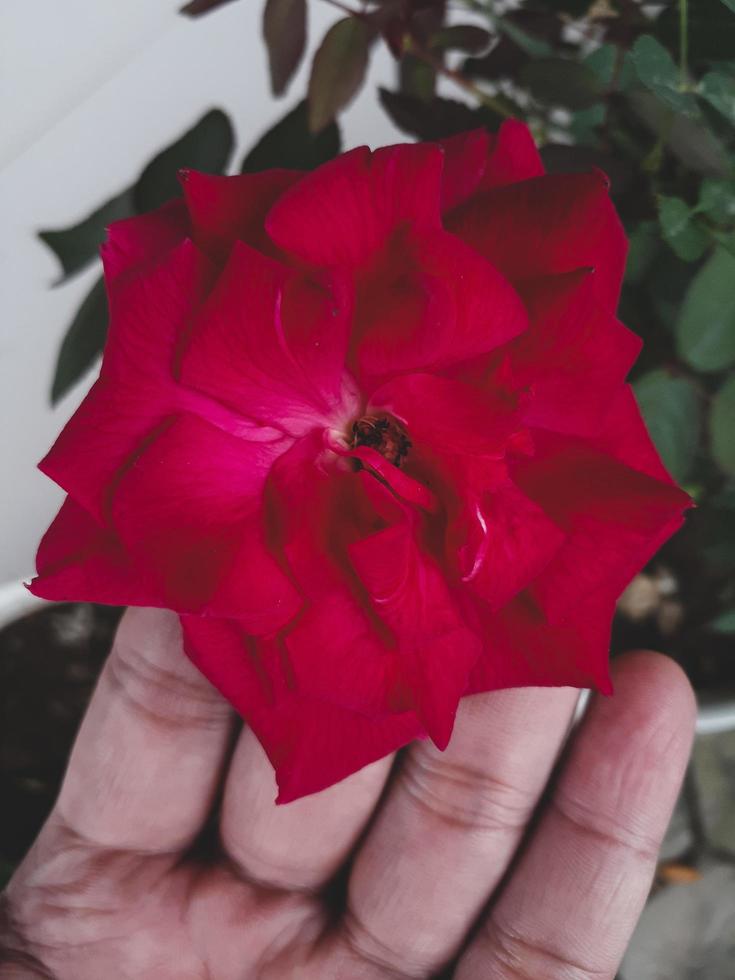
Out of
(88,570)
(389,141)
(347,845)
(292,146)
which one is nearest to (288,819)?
(347,845)

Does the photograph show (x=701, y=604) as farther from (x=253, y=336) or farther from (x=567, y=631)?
(x=253, y=336)

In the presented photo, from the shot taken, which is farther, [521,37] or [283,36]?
[521,37]

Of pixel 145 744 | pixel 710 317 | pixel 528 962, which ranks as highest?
pixel 710 317

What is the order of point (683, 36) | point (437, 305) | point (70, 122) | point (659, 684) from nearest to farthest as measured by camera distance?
1. point (437, 305)
2. point (683, 36)
3. point (659, 684)
4. point (70, 122)

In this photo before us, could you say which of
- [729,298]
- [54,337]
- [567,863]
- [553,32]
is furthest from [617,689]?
[54,337]

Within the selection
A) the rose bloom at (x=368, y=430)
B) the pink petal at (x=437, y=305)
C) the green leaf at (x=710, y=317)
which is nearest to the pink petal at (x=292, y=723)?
the rose bloom at (x=368, y=430)

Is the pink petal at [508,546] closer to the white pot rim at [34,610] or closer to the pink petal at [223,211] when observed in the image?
the pink petal at [223,211]

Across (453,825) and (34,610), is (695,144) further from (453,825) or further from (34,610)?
(34,610)
